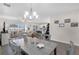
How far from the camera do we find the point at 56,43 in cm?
188

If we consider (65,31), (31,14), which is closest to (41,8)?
(31,14)

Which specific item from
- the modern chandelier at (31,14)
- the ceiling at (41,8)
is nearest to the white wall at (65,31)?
the ceiling at (41,8)

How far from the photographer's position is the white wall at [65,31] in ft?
5.93

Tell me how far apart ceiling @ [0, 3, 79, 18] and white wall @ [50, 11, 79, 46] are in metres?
0.10

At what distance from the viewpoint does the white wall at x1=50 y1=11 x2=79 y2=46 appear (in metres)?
1.81

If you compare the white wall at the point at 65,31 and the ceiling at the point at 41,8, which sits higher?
the ceiling at the point at 41,8

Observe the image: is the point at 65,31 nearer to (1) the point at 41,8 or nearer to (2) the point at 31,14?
(1) the point at 41,8

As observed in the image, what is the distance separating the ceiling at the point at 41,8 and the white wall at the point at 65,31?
0.10 m

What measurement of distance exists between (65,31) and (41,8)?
671 mm

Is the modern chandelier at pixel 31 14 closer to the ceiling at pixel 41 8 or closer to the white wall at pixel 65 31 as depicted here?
the ceiling at pixel 41 8

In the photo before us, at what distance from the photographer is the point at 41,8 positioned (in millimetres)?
1863

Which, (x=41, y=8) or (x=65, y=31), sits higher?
(x=41, y=8)
